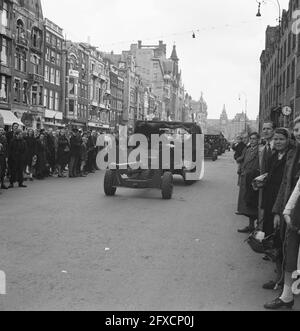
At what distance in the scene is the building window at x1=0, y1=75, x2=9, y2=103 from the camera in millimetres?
40469

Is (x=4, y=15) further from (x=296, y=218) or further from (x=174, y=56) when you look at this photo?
(x=174, y=56)

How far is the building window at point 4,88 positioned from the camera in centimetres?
4047

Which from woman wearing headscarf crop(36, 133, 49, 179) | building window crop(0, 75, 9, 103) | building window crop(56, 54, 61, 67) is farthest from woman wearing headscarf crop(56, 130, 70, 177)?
building window crop(56, 54, 61, 67)

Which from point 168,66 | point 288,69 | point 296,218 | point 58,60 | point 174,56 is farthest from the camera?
point 174,56

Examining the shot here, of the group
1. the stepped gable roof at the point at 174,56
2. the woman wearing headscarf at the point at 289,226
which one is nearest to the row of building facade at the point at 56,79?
the woman wearing headscarf at the point at 289,226

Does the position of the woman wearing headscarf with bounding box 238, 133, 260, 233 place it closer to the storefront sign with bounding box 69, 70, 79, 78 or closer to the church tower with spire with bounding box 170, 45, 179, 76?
the storefront sign with bounding box 69, 70, 79, 78

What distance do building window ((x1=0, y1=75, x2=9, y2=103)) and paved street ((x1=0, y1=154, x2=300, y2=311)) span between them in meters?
31.0

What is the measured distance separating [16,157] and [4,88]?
95.5 ft

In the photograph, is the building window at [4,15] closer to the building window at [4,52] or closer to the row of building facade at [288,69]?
the building window at [4,52]

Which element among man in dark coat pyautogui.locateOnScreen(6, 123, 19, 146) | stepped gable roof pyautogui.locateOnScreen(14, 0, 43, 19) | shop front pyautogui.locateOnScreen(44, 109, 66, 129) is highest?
stepped gable roof pyautogui.locateOnScreen(14, 0, 43, 19)

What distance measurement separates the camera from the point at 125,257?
6402 mm

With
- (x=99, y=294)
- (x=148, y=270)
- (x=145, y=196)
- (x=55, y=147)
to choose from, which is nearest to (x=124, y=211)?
(x=145, y=196)

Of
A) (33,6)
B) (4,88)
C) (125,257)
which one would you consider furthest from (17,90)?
(125,257)

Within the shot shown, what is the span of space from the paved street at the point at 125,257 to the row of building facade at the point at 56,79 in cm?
1079
